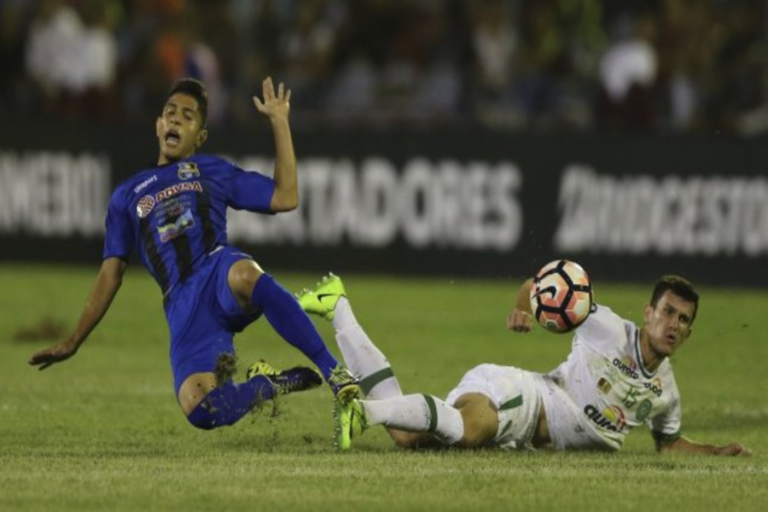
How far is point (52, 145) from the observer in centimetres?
2012

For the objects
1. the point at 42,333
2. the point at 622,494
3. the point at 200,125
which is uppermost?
the point at 200,125

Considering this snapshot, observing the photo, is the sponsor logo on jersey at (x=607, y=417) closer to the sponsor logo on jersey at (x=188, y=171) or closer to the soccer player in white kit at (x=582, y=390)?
the soccer player in white kit at (x=582, y=390)

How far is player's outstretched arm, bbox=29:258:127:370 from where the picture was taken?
28.0ft

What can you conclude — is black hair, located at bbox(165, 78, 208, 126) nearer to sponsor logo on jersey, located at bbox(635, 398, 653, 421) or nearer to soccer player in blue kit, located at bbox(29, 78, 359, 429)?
soccer player in blue kit, located at bbox(29, 78, 359, 429)

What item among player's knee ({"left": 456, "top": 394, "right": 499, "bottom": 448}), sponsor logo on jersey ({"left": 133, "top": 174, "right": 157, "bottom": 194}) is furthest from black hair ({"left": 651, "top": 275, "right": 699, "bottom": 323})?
sponsor logo on jersey ({"left": 133, "top": 174, "right": 157, "bottom": 194})

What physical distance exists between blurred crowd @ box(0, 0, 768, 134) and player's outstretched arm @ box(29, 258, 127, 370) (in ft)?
36.4

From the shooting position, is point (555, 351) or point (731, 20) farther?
point (731, 20)

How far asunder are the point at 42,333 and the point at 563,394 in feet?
23.3

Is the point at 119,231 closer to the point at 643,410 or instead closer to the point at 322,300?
the point at 322,300

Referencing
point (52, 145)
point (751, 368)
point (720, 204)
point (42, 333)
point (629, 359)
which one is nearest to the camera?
point (629, 359)

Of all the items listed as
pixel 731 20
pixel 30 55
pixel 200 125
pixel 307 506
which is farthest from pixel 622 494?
pixel 30 55

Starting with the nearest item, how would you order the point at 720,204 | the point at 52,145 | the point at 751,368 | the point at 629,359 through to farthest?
the point at 629,359, the point at 751,368, the point at 720,204, the point at 52,145

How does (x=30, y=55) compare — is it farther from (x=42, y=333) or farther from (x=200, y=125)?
(x=200, y=125)

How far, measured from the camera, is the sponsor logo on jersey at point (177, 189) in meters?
8.98
